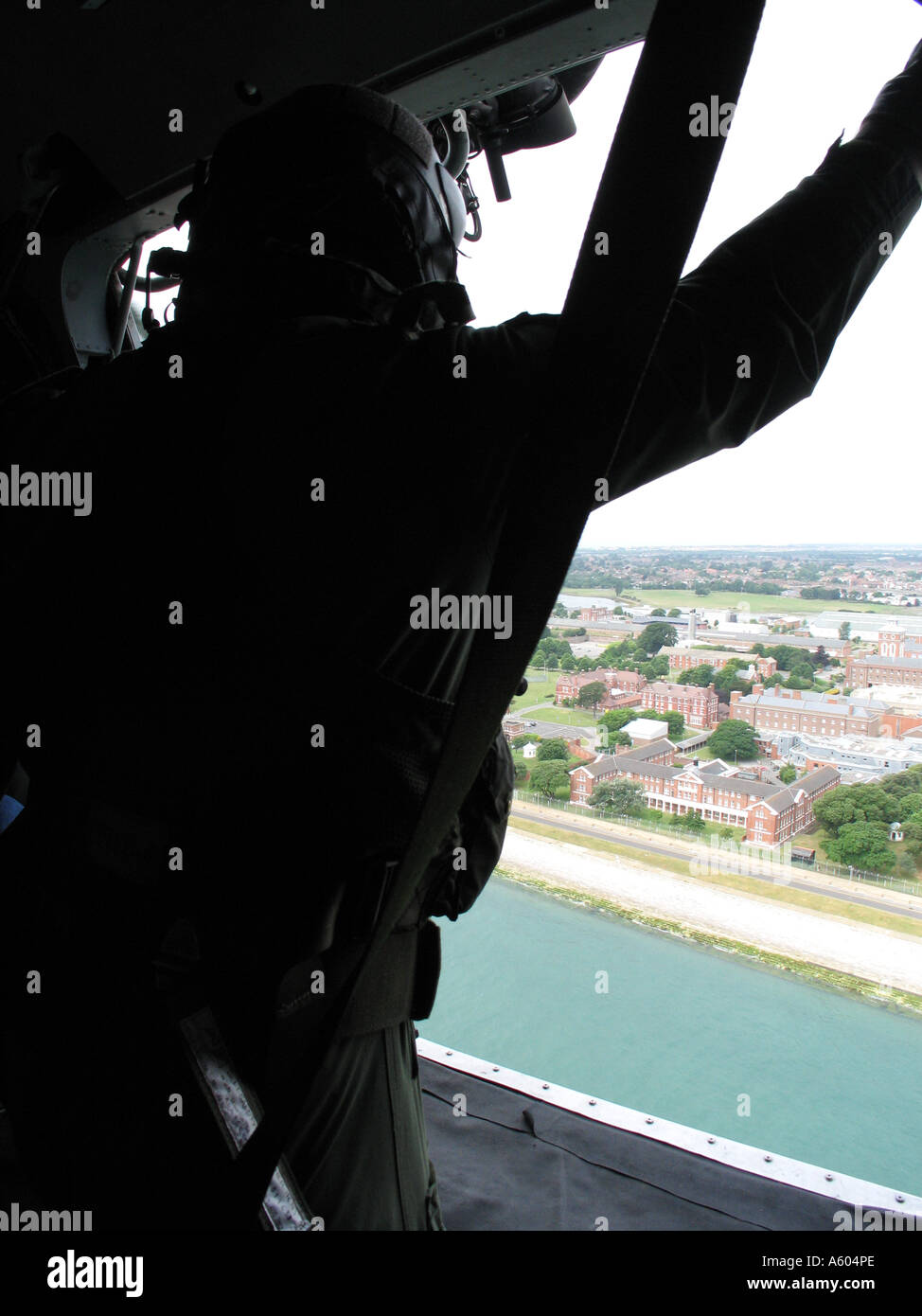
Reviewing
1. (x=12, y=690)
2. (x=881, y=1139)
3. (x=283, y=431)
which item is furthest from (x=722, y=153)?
(x=881, y=1139)

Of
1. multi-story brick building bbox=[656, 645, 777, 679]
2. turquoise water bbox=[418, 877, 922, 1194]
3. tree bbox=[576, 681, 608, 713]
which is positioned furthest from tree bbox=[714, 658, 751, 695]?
turquoise water bbox=[418, 877, 922, 1194]

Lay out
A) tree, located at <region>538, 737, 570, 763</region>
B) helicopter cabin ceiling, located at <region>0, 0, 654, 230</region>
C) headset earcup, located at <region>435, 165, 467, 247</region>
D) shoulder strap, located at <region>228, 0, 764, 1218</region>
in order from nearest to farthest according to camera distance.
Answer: shoulder strap, located at <region>228, 0, 764, 1218</region> → headset earcup, located at <region>435, 165, 467, 247</region> → helicopter cabin ceiling, located at <region>0, 0, 654, 230</region> → tree, located at <region>538, 737, 570, 763</region>

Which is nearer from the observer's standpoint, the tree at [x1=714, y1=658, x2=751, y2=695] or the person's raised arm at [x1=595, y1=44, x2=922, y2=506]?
the person's raised arm at [x1=595, y1=44, x2=922, y2=506]

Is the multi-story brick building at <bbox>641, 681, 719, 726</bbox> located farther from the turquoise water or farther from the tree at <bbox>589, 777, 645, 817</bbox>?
the turquoise water

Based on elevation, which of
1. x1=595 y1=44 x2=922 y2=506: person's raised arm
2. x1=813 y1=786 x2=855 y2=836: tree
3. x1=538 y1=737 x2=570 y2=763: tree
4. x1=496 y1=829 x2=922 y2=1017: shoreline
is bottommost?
x1=496 y1=829 x2=922 y2=1017: shoreline

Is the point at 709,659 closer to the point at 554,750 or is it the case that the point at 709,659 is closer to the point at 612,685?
the point at 612,685

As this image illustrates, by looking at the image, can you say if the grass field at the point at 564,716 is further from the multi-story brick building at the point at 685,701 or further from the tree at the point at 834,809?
the tree at the point at 834,809

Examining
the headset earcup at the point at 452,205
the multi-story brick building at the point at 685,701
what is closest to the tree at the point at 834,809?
the multi-story brick building at the point at 685,701
